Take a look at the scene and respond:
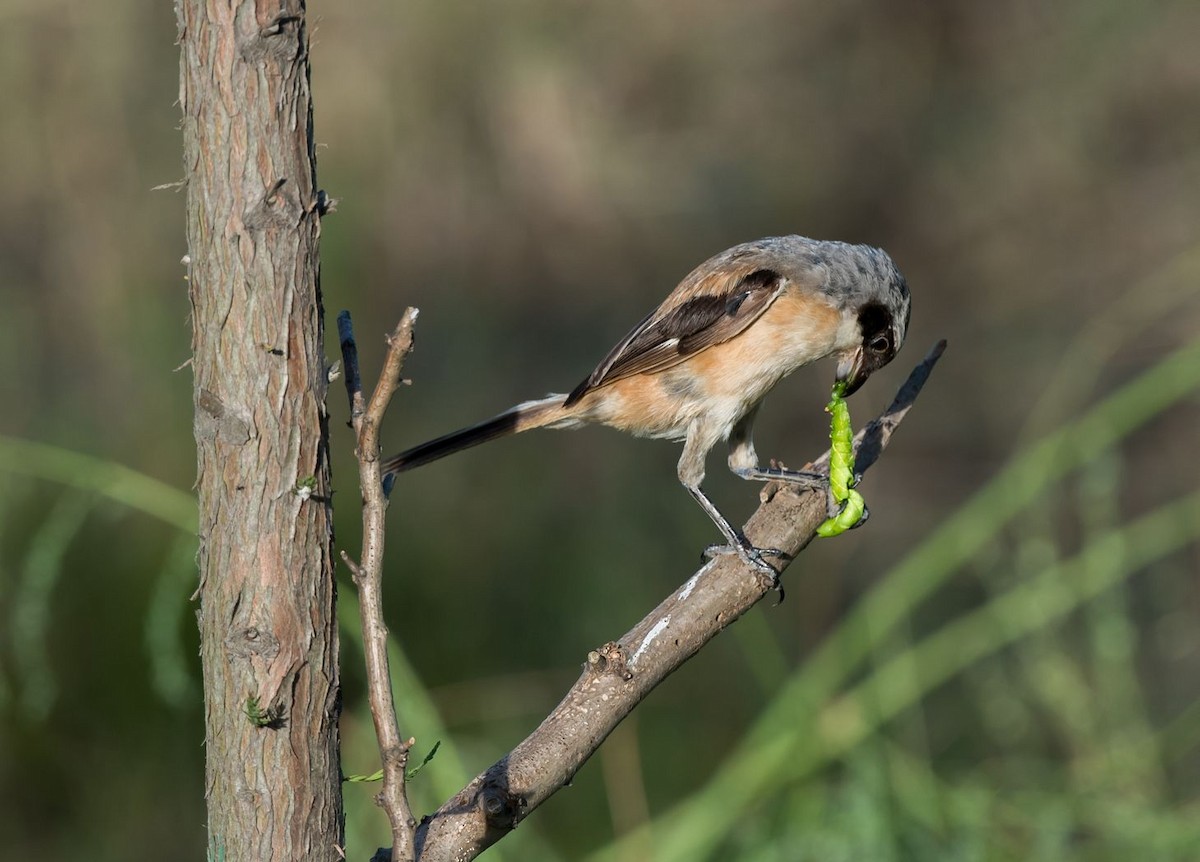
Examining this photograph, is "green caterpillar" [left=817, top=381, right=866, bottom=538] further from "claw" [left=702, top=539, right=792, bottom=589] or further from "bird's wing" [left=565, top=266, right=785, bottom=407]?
"bird's wing" [left=565, top=266, right=785, bottom=407]

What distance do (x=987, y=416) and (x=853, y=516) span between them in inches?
237

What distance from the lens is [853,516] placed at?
3.00 meters

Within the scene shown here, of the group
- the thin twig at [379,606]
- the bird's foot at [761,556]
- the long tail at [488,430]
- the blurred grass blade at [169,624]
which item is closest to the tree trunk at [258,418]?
the thin twig at [379,606]

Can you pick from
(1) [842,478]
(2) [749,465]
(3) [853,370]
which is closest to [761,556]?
(1) [842,478]

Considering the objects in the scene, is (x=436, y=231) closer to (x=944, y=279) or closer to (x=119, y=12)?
(x=119, y=12)

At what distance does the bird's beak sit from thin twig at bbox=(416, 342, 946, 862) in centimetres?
160

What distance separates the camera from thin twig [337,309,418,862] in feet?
5.73

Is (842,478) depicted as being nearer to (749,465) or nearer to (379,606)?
(379,606)

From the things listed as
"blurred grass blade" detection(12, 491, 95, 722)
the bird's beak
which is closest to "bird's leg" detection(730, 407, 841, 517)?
the bird's beak

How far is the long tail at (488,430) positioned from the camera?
3734mm

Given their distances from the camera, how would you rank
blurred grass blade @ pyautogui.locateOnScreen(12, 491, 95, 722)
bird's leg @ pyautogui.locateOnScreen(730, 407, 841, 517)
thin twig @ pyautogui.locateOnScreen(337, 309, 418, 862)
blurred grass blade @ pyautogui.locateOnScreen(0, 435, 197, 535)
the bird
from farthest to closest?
the bird
bird's leg @ pyautogui.locateOnScreen(730, 407, 841, 517)
blurred grass blade @ pyautogui.locateOnScreen(0, 435, 197, 535)
blurred grass blade @ pyautogui.locateOnScreen(12, 491, 95, 722)
thin twig @ pyautogui.locateOnScreen(337, 309, 418, 862)

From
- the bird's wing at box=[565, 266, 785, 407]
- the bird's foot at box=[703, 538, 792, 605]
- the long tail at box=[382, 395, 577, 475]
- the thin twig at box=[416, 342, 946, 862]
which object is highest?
the bird's wing at box=[565, 266, 785, 407]

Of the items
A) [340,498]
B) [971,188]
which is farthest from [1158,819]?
[971,188]

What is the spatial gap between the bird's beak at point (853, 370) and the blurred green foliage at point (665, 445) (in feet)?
1.68
